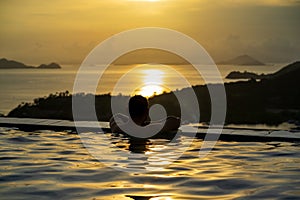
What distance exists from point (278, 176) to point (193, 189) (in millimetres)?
1417

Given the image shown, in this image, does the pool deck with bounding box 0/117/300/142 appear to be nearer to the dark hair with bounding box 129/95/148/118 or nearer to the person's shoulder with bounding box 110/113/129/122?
the person's shoulder with bounding box 110/113/129/122

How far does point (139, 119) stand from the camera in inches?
371

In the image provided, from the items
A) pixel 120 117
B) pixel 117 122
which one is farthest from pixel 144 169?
pixel 120 117

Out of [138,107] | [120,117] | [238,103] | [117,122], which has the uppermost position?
[238,103]

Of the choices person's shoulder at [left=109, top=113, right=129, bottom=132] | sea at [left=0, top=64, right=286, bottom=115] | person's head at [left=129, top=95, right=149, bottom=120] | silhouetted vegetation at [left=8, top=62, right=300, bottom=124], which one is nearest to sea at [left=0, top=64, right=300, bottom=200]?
person's shoulder at [left=109, top=113, right=129, bottom=132]

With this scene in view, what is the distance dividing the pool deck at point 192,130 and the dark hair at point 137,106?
0.84m

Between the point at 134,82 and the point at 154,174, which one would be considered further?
the point at 134,82

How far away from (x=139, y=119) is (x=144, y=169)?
9.58ft

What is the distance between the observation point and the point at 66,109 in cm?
2506

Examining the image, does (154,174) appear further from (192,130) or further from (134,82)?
(134,82)

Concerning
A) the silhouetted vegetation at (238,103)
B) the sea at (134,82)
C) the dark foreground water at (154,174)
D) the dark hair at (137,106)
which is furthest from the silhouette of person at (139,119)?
the silhouetted vegetation at (238,103)

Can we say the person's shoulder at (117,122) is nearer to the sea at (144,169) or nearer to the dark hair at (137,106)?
the sea at (144,169)

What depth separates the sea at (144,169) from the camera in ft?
17.3

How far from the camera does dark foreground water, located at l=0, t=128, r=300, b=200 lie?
5.23m
